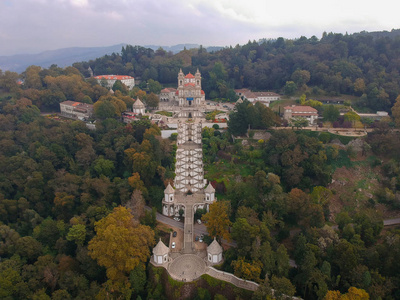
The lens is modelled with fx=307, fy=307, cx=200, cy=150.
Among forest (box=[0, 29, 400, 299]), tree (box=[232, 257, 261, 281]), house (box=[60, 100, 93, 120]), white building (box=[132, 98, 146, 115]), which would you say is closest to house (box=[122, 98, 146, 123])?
white building (box=[132, 98, 146, 115])

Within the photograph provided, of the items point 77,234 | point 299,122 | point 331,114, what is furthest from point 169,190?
point 331,114

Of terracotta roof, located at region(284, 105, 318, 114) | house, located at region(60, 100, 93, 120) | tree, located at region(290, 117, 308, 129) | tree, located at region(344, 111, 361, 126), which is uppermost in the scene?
terracotta roof, located at region(284, 105, 318, 114)

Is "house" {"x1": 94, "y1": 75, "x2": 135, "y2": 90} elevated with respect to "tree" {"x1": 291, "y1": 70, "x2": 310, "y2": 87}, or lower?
lower

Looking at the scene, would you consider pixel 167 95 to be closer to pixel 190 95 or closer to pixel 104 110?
pixel 190 95

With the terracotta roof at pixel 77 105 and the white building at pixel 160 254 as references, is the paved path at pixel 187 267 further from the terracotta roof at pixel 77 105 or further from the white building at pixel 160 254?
the terracotta roof at pixel 77 105

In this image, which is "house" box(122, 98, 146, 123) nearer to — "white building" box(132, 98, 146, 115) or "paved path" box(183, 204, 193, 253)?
"white building" box(132, 98, 146, 115)

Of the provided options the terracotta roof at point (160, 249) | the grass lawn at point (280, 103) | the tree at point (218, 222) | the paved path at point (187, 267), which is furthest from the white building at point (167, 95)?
the paved path at point (187, 267)

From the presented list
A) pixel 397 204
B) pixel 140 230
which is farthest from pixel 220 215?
pixel 397 204

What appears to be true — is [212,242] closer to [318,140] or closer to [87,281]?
[87,281]
